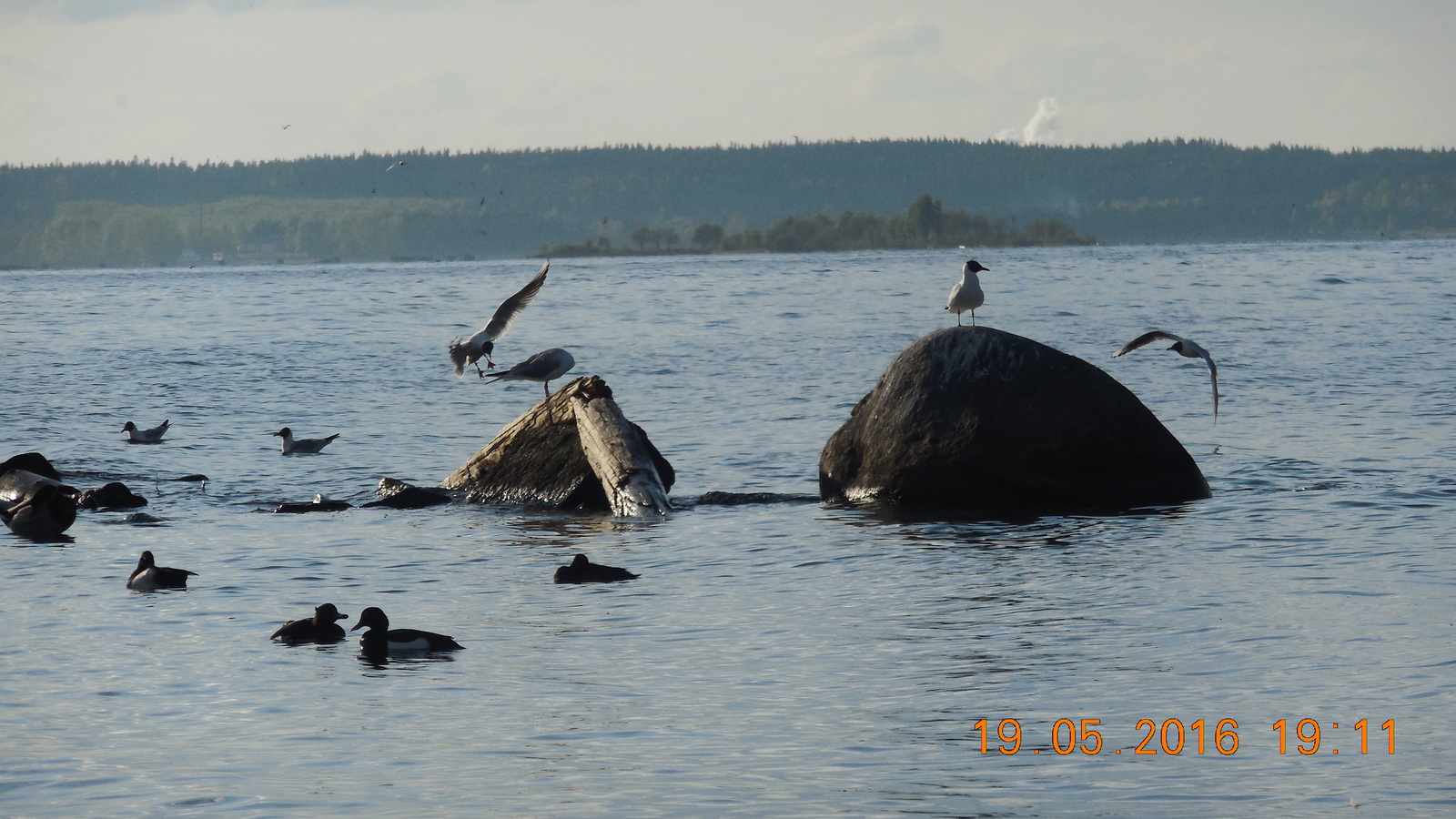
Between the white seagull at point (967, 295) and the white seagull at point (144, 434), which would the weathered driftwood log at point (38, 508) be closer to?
the white seagull at point (144, 434)

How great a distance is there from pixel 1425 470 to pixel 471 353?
1108cm

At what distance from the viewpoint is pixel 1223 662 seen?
8.99 metres

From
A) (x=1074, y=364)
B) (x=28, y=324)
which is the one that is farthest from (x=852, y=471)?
(x=28, y=324)

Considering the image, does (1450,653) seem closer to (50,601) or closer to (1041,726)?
(1041,726)

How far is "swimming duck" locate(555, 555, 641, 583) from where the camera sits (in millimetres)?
12102

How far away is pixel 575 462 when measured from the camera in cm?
1680

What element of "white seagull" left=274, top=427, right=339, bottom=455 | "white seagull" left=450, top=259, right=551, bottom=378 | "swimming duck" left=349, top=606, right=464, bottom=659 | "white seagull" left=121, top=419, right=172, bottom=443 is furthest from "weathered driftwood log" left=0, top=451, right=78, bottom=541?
"white seagull" left=121, top=419, right=172, bottom=443

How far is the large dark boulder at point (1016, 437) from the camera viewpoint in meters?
15.0

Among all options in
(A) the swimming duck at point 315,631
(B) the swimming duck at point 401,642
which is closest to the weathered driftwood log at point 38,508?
(A) the swimming duck at point 315,631
